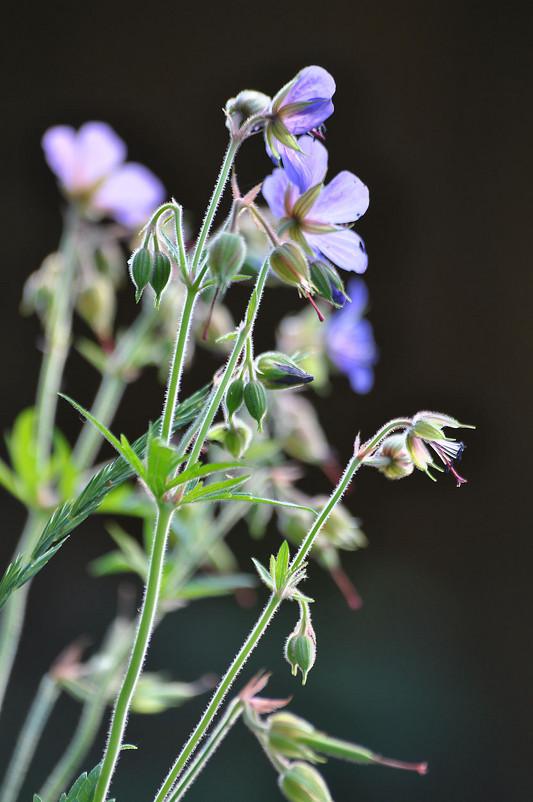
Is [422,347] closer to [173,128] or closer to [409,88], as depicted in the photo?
[409,88]

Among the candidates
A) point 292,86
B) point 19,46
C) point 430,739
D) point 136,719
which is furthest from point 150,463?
point 19,46

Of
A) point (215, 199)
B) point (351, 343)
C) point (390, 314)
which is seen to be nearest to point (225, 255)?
point (215, 199)

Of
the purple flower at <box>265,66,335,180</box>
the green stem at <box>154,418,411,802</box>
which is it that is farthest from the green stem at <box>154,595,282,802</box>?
the purple flower at <box>265,66,335,180</box>

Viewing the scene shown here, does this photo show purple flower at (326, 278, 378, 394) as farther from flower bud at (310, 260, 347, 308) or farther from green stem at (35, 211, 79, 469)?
flower bud at (310, 260, 347, 308)

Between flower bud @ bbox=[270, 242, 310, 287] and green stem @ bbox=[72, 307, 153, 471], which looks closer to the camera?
flower bud @ bbox=[270, 242, 310, 287]

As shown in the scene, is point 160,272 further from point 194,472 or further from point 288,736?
point 288,736
